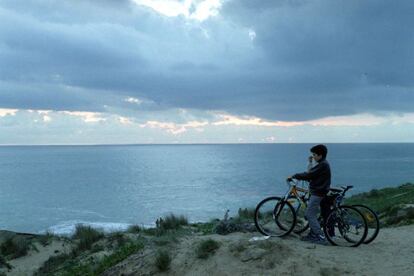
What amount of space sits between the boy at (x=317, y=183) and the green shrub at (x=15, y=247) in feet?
36.2

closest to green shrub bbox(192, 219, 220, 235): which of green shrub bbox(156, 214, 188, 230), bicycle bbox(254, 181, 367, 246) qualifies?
green shrub bbox(156, 214, 188, 230)

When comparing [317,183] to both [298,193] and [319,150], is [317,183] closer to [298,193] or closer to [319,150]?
[298,193]

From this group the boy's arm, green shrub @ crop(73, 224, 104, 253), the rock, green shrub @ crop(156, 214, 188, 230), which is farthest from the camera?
green shrub @ crop(156, 214, 188, 230)

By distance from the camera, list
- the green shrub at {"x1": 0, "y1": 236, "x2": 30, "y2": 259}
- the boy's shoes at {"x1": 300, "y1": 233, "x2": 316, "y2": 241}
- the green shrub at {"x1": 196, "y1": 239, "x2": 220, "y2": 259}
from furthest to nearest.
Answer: the green shrub at {"x1": 0, "y1": 236, "x2": 30, "y2": 259}
the boy's shoes at {"x1": 300, "y1": 233, "x2": 316, "y2": 241}
the green shrub at {"x1": 196, "y1": 239, "x2": 220, "y2": 259}

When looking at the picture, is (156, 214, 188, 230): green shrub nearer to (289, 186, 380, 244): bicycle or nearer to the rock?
(289, 186, 380, 244): bicycle

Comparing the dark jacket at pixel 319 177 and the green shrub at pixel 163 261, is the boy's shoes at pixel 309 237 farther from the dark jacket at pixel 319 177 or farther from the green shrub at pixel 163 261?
the green shrub at pixel 163 261

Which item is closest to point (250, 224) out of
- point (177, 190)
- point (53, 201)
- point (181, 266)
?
point (181, 266)

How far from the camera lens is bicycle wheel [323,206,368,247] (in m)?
9.93

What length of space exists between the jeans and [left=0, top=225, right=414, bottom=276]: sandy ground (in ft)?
1.15

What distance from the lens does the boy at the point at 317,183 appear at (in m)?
9.75

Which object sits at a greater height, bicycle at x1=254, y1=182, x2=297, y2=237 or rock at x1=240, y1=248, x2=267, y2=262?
bicycle at x1=254, y1=182, x2=297, y2=237

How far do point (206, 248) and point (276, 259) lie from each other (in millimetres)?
1488

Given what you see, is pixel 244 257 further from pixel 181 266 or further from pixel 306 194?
pixel 306 194

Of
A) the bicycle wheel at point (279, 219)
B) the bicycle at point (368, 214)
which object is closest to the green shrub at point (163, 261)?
the bicycle wheel at point (279, 219)
